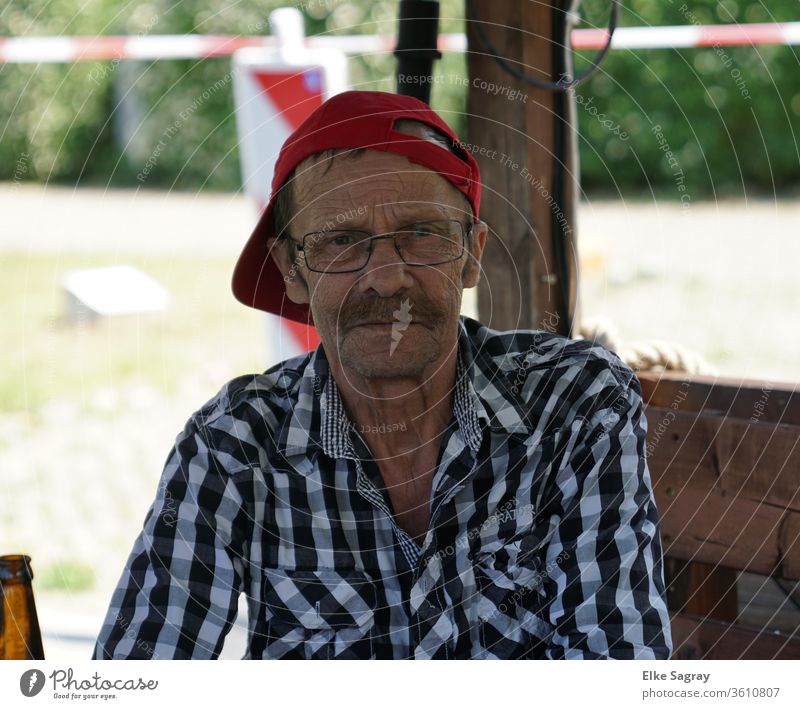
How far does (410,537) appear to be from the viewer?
181 cm

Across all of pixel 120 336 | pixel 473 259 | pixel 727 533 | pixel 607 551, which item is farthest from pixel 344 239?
pixel 120 336

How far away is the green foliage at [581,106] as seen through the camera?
7.79 metres

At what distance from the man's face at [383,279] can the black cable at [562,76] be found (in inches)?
16.6

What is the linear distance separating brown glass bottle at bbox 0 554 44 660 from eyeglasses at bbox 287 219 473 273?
644 mm

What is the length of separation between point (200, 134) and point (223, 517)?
254 inches

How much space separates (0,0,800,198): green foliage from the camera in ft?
25.6

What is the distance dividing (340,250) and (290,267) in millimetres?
150

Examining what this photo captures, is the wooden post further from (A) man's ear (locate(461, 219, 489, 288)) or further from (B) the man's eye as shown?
(B) the man's eye

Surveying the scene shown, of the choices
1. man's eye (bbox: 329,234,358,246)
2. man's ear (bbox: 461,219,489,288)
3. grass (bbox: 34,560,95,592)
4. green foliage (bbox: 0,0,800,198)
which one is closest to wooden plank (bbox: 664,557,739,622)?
man's ear (bbox: 461,219,489,288)

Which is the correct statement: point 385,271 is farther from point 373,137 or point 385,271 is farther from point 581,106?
point 581,106

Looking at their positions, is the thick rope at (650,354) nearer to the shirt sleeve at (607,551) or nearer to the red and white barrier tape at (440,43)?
the shirt sleeve at (607,551)
